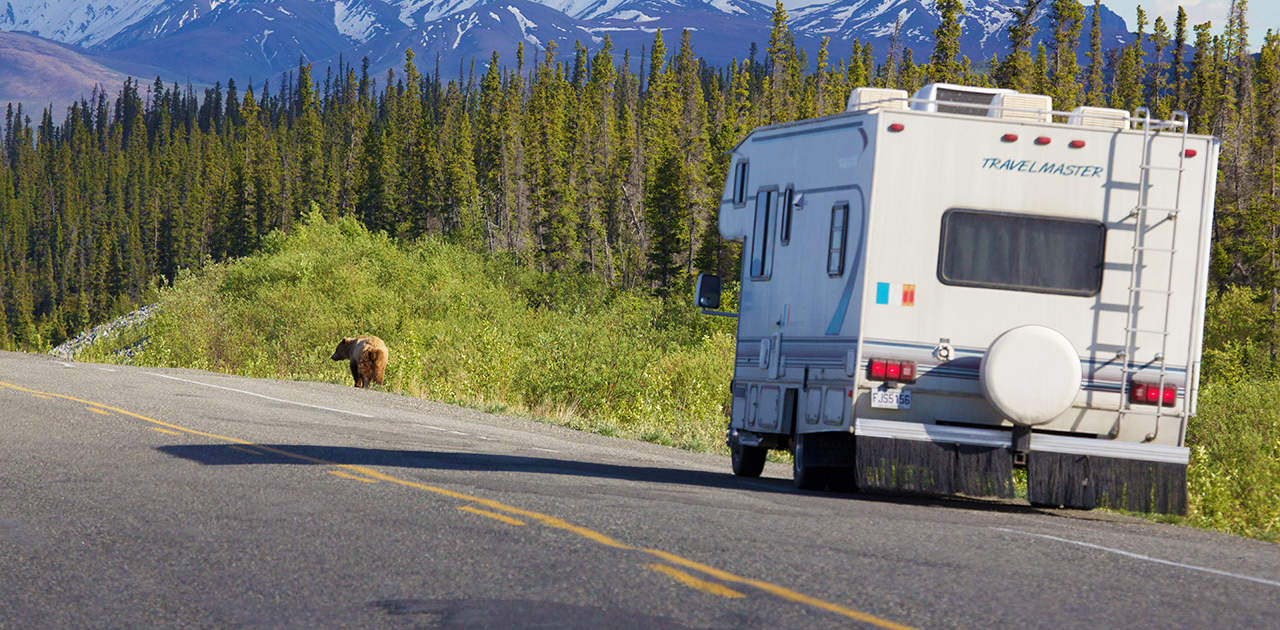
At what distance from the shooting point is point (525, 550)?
7.01 m

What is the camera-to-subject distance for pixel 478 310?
5669cm

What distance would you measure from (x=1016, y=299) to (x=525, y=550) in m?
4.71

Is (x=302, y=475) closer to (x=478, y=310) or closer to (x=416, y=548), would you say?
(x=416, y=548)

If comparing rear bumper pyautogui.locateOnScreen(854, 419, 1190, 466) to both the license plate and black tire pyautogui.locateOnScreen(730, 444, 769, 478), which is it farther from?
black tire pyautogui.locateOnScreen(730, 444, 769, 478)

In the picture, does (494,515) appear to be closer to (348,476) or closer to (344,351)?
(348,476)

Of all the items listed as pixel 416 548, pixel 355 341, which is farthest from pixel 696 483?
pixel 355 341

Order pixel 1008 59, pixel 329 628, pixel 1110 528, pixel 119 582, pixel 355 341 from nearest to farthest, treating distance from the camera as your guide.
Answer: pixel 329 628, pixel 119 582, pixel 1110 528, pixel 355 341, pixel 1008 59

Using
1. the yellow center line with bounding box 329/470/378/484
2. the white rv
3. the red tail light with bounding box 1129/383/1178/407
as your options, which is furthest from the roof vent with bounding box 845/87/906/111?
the yellow center line with bounding box 329/470/378/484

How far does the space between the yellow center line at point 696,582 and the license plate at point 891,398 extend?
3.78 metres

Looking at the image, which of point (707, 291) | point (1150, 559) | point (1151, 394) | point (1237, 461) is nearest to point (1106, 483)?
point (1151, 394)

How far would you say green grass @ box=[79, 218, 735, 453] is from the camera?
26.9m

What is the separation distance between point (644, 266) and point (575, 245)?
210 inches

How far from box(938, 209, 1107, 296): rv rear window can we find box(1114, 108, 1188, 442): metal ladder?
263mm

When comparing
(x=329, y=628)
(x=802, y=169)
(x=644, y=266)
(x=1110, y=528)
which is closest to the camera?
(x=329, y=628)
